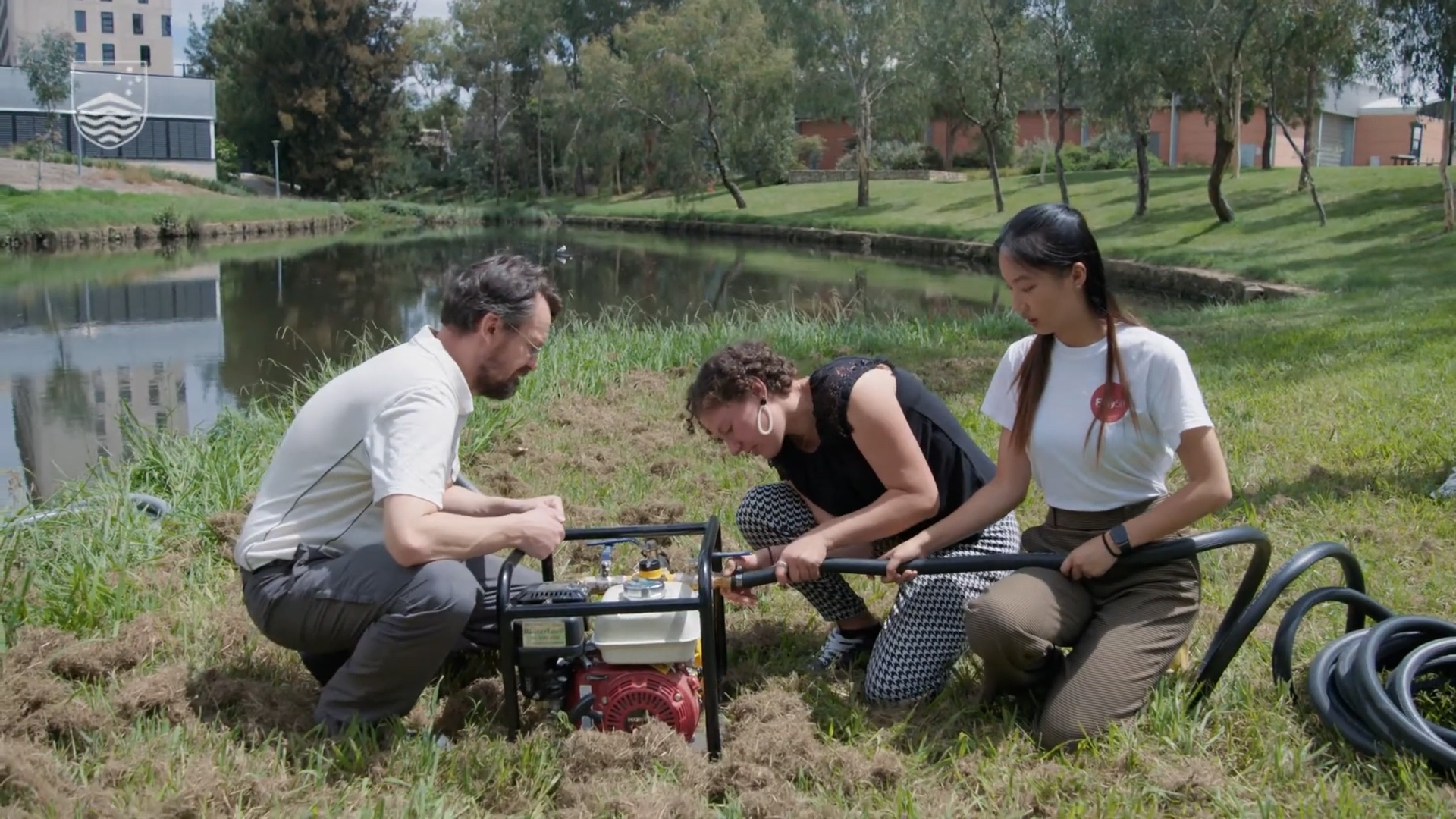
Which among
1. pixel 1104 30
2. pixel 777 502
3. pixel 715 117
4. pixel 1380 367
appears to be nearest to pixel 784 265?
pixel 1104 30

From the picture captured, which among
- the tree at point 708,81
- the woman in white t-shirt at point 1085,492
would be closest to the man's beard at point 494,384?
the woman in white t-shirt at point 1085,492

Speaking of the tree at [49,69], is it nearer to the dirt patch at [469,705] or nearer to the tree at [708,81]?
the tree at [708,81]

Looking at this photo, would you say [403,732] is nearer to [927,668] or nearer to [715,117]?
[927,668]

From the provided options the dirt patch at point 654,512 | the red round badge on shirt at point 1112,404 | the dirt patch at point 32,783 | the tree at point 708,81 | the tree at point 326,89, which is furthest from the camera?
the tree at point 326,89

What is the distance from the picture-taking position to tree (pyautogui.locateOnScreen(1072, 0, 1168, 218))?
78.4 ft

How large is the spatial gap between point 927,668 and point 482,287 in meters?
1.58

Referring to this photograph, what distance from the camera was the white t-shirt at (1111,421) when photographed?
3.09m

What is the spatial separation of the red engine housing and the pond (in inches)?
170

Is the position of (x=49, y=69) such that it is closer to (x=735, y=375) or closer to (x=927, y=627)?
(x=735, y=375)

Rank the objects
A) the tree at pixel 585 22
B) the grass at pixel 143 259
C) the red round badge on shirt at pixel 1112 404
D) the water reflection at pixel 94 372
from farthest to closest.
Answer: the tree at pixel 585 22, the grass at pixel 143 259, the water reflection at pixel 94 372, the red round badge on shirt at pixel 1112 404

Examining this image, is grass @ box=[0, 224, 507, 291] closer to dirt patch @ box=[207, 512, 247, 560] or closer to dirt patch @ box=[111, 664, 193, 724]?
dirt patch @ box=[207, 512, 247, 560]

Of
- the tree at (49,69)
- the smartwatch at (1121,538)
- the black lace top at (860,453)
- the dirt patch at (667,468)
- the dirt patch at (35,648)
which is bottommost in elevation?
the dirt patch at (35,648)

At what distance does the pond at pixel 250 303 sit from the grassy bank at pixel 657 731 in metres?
2.25

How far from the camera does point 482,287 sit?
3.16m
